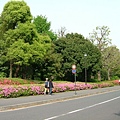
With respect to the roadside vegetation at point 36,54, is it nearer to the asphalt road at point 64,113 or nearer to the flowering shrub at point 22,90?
the flowering shrub at point 22,90

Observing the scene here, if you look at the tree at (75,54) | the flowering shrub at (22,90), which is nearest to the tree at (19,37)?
the flowering shrub at (22,90)

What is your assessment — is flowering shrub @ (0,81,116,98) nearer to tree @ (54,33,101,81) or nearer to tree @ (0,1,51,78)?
tree @ (0,1,51,78)

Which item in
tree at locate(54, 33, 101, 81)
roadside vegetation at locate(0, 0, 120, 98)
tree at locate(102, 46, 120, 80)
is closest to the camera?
roadside vegetation at locate(0, 0, 120, 98)

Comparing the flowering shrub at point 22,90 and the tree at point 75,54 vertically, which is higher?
the tree at point 75,54

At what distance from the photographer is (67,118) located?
38.7ft

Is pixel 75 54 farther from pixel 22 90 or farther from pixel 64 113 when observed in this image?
pixel 64 113

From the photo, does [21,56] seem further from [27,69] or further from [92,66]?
[92,66]

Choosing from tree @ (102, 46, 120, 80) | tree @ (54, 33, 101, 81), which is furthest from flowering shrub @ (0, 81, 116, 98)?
tree @ (102, 46, 120, 80)

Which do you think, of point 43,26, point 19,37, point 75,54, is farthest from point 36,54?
point 43,26

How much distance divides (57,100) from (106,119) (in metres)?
10.5

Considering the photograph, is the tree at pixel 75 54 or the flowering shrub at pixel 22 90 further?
the tree at pixel 75 54

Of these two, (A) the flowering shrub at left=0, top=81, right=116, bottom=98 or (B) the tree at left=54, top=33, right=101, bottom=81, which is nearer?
(A) the flowering shrub at left=0, top=81, right=116, bottom=98

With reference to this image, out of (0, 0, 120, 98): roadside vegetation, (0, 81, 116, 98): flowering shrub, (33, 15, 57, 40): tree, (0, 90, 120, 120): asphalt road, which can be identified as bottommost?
(0, 90, 120, 120): asphalt road

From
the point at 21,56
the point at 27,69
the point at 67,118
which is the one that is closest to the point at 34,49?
the point at 21,56
